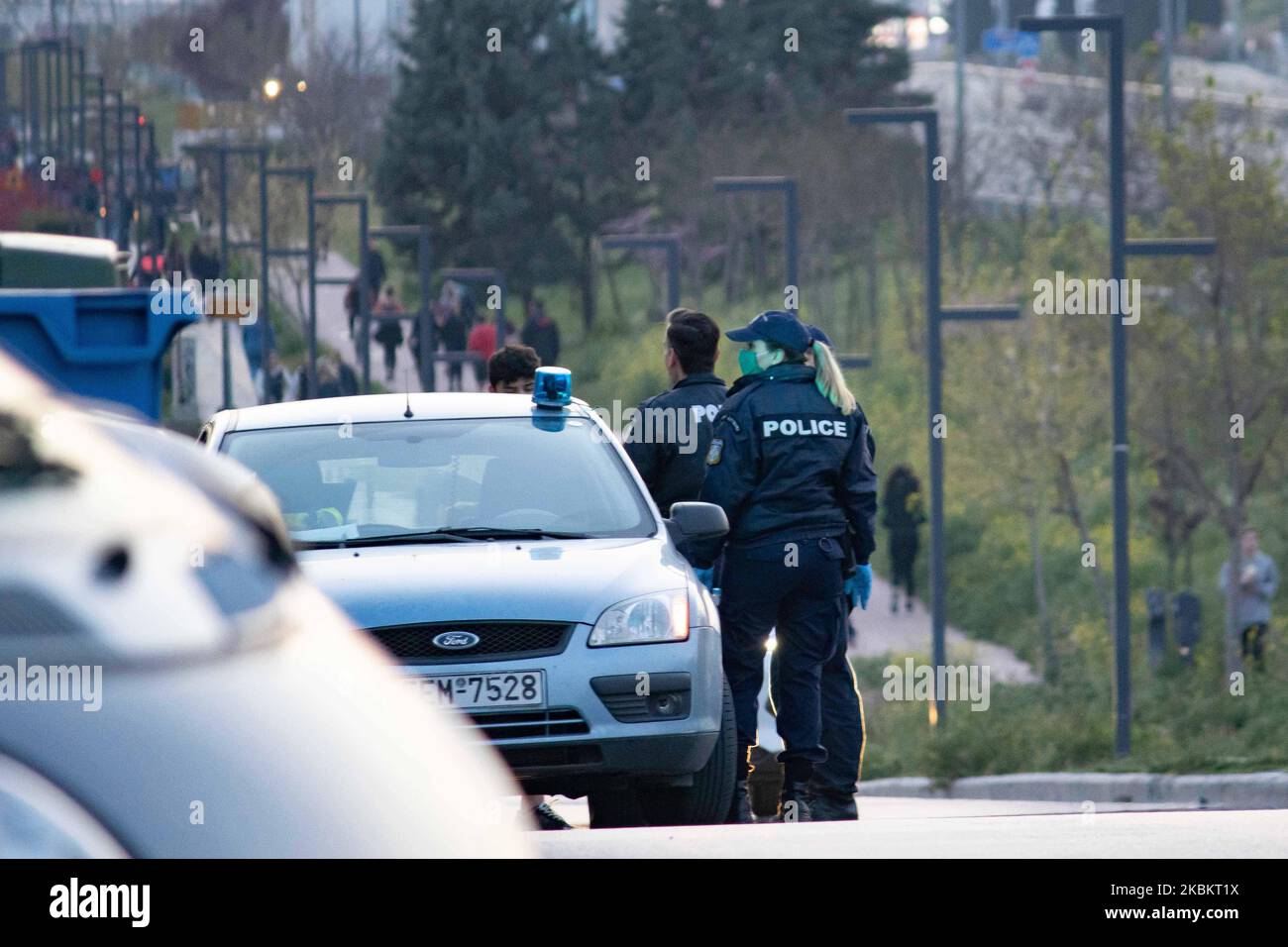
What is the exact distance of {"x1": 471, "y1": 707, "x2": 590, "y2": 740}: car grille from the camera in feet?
20.8

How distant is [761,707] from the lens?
8758 mm

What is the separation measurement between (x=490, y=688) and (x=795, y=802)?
1571 mm

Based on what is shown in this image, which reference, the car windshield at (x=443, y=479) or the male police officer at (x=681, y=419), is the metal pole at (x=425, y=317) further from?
the car windshield at (x=443, y=479)

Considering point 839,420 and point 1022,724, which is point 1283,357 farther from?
point 839,420

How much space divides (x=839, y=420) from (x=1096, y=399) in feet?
72.5

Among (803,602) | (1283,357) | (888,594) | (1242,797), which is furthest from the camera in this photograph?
(888,594)

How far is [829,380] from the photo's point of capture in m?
7.56

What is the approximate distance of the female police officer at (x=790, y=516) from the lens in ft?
24.4

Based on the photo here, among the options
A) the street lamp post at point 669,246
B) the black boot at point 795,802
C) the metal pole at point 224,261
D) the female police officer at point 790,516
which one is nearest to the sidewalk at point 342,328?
the metal pole at point 224,261

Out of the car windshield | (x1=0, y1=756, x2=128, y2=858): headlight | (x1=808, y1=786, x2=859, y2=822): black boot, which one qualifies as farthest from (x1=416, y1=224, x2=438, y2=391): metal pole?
(x1=0, y1=756, x2=128, y2=858): headlight

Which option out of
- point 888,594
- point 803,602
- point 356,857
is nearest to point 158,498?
point 356,857

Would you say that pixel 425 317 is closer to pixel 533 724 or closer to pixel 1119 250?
pixel 1119 250

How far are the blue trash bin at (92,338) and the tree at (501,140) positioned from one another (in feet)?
158

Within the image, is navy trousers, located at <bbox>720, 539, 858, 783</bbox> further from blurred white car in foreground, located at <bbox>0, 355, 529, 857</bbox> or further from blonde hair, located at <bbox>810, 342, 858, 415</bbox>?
blurred white car in foreground, located at <bbox>0, 355, 529, 857</bbox>
